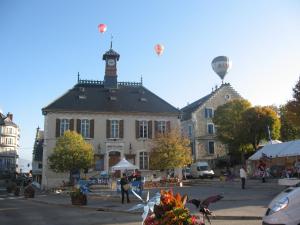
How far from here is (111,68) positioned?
44.1 meters

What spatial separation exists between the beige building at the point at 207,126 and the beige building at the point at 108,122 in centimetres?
1136

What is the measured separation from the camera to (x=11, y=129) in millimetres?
95312

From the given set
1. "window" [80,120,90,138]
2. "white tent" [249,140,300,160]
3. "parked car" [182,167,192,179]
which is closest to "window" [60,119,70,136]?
"window" [80,120,90,138]

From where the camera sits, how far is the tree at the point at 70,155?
34156mm

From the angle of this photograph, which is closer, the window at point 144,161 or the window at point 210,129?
the window at point 144,161

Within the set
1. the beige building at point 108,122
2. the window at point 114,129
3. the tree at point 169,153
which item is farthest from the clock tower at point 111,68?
the tree at point 169,153

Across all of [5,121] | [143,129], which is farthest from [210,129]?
[5,121]

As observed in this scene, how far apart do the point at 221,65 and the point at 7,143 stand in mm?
58007

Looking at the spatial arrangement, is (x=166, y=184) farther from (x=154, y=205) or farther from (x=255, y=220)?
(x=154, y=205)

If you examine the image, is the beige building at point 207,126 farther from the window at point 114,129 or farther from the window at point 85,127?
the window at point 85,127

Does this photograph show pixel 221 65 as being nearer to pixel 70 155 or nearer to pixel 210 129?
pixel 210 129

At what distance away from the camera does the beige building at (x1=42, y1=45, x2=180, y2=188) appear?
38438 millimetres

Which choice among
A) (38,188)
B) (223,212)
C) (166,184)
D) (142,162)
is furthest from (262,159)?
(38,188)

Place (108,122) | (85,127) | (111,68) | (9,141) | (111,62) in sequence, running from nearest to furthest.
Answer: (85,127) < (108,122) < (111,68) < (111,62) < (9,141)
